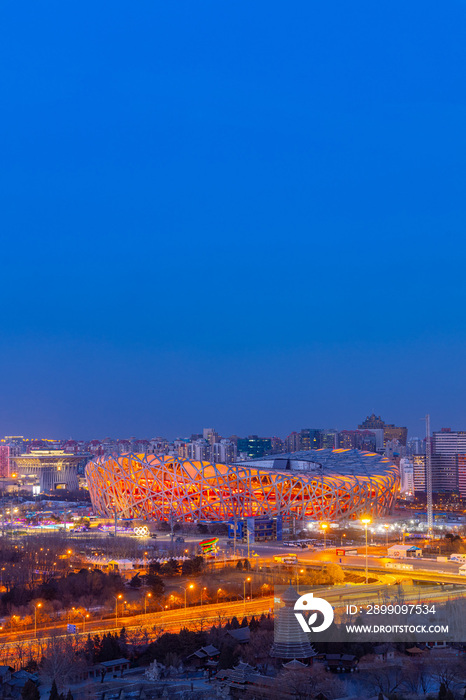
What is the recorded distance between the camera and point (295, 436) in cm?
16000

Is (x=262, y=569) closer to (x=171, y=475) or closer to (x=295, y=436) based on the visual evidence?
(x=171, y=475)

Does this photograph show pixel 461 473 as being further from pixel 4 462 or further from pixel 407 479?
pixel 4 462

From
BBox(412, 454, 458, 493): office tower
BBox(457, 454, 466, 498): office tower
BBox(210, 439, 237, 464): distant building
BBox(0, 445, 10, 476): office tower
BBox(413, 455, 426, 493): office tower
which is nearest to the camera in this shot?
BBox(457, 454, 466, 498): office tower

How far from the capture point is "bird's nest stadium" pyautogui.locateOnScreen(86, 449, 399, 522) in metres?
59.0

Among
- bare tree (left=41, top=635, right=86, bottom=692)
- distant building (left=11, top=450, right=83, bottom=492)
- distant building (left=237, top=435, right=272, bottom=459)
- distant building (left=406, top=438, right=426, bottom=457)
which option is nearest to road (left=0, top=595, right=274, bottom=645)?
bare tree (left=41, top=635, right=86, bottom=692)

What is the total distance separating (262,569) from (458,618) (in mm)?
14875

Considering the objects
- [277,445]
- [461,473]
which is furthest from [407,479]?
[277,445]
